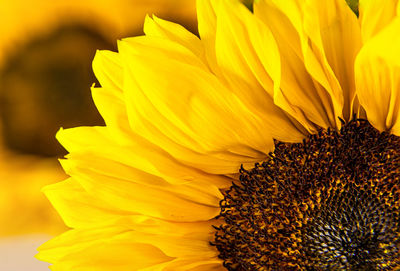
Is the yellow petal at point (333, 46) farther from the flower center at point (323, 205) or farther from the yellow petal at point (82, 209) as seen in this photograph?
the yellow petal at point (82, 209)

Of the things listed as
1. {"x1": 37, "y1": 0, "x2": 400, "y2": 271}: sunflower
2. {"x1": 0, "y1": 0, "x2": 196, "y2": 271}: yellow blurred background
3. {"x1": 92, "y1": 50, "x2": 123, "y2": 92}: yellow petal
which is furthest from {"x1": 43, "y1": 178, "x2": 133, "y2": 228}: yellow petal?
{"x1": 0, "y1": 0, "x2": 196, "y2": 271}: yellow blurred background

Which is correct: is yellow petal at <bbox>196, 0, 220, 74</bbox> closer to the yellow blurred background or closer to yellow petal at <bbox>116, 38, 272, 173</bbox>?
yellow petal at <bbox>116, 38, 272, 173</bbox>

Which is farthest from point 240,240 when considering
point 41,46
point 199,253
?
point 41,46

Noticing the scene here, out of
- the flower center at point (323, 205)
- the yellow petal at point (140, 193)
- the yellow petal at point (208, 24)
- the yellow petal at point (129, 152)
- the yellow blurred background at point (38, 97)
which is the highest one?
the yellow blurred background at point (38, 97)

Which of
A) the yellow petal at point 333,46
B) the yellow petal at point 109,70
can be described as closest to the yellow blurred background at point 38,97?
the yellow petal at point 109,70

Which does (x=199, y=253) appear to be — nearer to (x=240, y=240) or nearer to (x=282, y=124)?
(x=240, y=240)

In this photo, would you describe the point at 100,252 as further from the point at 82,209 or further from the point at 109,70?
the point at 109,70
